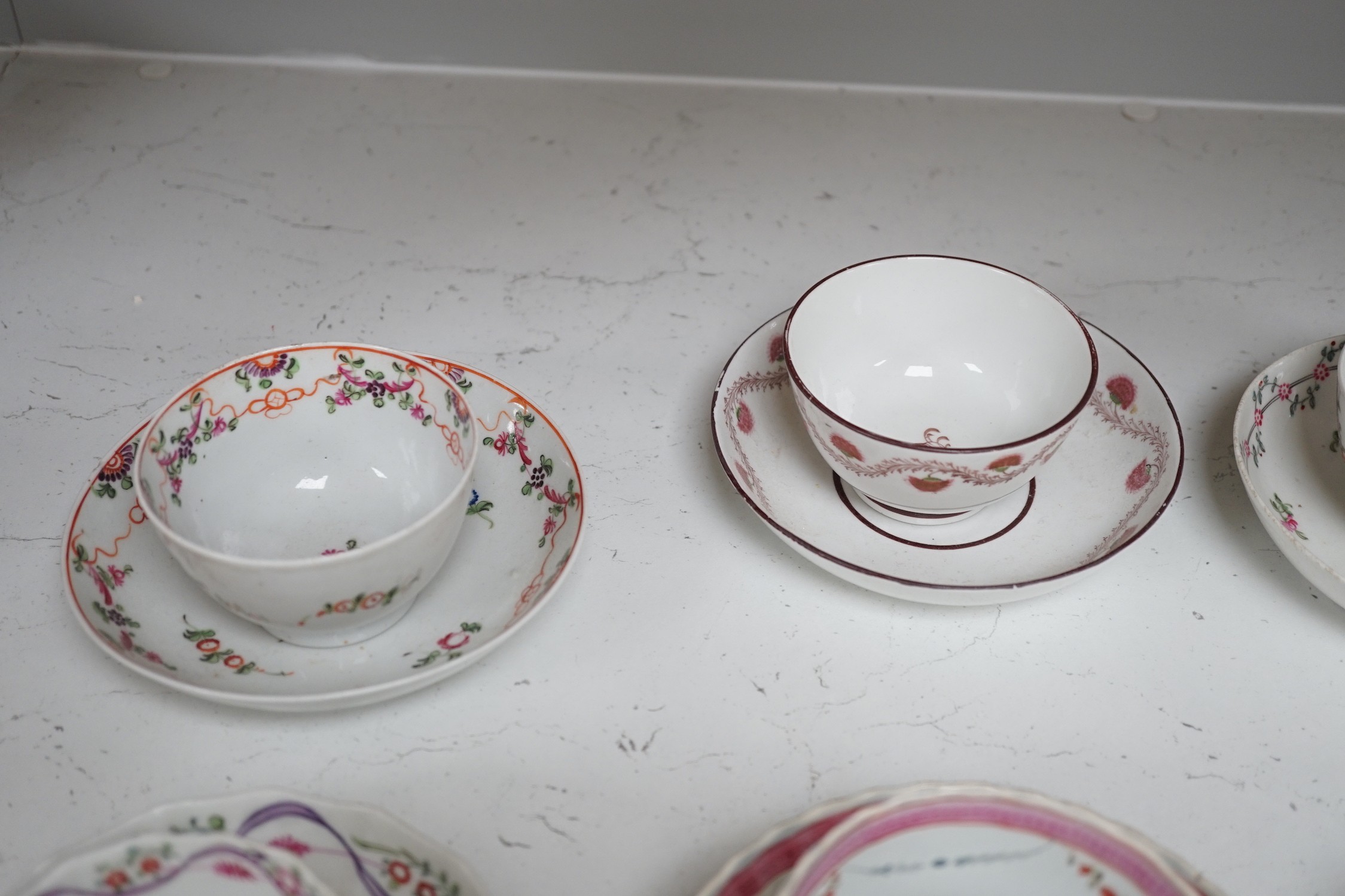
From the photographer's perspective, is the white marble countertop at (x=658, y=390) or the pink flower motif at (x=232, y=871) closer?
the pink flower motif at (x=232, y=871)

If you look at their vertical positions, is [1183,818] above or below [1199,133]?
below

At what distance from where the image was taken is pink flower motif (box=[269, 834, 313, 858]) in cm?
51

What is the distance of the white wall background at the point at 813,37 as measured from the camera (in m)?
1.21

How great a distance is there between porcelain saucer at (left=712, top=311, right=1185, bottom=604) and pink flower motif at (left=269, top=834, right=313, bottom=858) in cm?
31

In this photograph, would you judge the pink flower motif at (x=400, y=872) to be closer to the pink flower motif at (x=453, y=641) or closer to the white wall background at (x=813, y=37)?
the pink flower motif at (x=453, y=641)

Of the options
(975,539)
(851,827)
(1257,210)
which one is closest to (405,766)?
(851,827)

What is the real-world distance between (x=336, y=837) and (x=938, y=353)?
52 cm

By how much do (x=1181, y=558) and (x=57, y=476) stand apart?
76 cm

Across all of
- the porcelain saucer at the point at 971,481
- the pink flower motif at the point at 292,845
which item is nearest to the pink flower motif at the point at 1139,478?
the porcelain saucer at the point at 971,481

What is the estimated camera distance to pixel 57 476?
78 cm

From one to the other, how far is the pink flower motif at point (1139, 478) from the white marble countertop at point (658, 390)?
52 millimetres

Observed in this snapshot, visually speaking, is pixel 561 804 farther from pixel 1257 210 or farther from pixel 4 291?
pixel 1257 210

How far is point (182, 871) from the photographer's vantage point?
0.47 m

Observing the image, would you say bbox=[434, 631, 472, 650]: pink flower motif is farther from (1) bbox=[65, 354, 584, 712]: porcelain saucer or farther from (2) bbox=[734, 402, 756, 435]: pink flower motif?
(2) bbox=[734, 402, 756, 435]: pink flower motif
